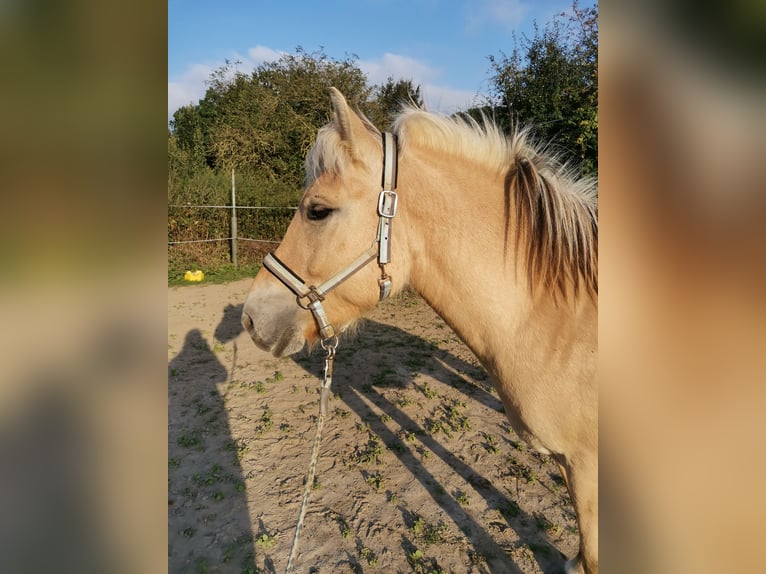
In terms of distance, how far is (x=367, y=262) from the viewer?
6.15 feet

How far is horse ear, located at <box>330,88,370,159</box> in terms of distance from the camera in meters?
1.76

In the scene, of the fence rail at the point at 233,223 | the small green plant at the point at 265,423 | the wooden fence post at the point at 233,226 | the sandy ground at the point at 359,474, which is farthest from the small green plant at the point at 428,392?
the wooden fence post at the point at 233,226

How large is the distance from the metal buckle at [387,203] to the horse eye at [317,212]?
0.79ft

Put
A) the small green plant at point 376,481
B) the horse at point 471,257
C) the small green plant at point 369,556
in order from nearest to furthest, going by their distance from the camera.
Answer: the horse at point 471,257
the small green plant at point 369,556
the small green plant at point 376,481

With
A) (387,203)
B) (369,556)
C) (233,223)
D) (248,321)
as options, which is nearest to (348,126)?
(387,203)

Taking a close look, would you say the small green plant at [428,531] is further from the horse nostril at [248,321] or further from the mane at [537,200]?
the mane at [537,200]

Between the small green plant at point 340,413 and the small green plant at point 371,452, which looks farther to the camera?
the small green plant at point 340,413

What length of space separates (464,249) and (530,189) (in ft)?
1.28

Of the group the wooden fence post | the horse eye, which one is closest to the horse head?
the horse eye

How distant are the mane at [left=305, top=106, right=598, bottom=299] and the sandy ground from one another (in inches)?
88.1

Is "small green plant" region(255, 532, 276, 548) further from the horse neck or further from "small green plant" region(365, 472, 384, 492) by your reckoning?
the horse neck

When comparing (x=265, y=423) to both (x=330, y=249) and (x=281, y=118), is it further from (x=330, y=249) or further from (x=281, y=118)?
(x=281, y=118)

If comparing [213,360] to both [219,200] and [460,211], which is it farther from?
[219,200]

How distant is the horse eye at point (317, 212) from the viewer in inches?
74.2
